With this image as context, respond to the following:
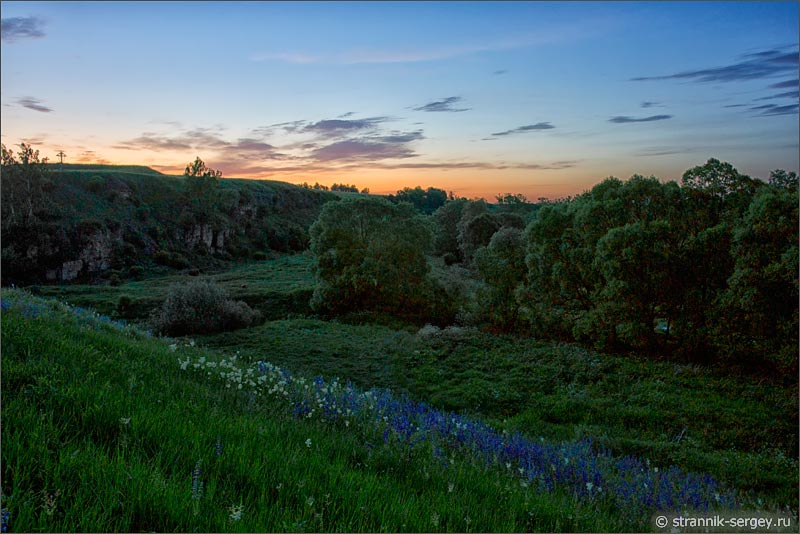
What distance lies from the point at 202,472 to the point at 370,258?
120 feet

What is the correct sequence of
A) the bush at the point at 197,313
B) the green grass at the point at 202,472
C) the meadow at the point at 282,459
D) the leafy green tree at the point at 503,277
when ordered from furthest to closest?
1. the leafy green tree at the point at 503,277
2. the bush at the point at 197,313
3. the meadow at the point at 282,459
4. the green grass at the point at 202,472

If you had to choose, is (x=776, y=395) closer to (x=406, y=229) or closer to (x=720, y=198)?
(x=720, y=198)

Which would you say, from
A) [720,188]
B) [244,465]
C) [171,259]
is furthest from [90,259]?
[244,465]

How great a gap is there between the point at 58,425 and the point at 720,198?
25.9m

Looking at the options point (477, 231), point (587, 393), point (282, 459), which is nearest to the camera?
point (282, 459)

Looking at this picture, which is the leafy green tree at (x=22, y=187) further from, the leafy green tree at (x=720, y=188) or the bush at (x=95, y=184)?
the leafy green tree at (x=720, y=188)

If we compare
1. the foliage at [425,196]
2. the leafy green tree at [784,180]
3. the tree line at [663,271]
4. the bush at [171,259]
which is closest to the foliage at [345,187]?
the foliage at [425,196]

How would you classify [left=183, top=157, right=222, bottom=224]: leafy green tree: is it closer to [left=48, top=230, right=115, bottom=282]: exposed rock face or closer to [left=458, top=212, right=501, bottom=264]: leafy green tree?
[left=48, top=230, right=115, bottom=282]: exposed rock face

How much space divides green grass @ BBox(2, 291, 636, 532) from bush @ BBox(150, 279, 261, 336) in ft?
81.8

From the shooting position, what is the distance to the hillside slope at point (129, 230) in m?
57.6

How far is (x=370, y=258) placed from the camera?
40125 millimetres

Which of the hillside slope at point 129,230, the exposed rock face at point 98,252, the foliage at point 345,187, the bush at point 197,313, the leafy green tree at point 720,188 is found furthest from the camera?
the foliage at point 345,187

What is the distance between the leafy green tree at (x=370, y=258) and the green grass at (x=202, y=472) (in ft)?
110

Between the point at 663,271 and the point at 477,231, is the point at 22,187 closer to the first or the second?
the point at 477,231
